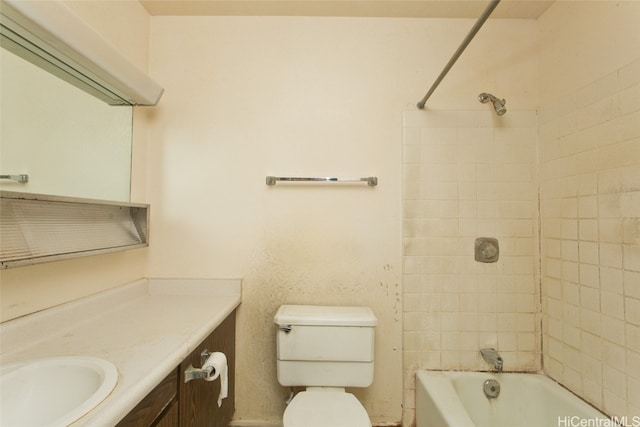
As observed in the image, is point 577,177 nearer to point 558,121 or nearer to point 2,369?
point 558,121

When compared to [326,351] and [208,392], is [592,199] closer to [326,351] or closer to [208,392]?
[326,351]

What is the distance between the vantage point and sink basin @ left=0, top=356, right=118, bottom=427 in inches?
27.0

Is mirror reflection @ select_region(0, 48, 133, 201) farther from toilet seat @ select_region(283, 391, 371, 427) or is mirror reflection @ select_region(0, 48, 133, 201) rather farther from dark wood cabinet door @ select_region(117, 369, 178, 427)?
toilet seat @ select_region(283, 391, 371, 427)

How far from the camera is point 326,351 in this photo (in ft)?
4.14

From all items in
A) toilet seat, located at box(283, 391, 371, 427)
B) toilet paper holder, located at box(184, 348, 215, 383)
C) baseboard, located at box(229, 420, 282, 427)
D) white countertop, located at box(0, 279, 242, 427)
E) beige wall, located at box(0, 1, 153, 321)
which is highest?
beige wall, located at box(0, 1, 153, 321)

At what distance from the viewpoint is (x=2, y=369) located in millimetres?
695

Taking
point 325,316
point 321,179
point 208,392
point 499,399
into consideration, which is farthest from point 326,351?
point 499,399

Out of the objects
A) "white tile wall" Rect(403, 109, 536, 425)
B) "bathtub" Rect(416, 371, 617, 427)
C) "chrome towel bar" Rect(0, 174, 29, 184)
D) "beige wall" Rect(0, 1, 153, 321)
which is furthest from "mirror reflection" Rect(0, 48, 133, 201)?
"bathtub" Rect(416, 371, 617, 427)

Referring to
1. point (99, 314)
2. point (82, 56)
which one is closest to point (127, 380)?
point (99, 314)

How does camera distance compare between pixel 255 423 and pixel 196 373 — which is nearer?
pixel 196 373

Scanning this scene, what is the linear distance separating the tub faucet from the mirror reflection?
1.99 metres

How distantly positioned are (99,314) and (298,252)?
0.90m

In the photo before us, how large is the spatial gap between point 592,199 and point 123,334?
1928 millimetres

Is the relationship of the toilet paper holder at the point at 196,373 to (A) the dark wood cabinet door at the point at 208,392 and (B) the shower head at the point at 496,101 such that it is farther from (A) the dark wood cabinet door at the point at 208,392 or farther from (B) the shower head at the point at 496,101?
(B) the shower head at the point at 496,101
